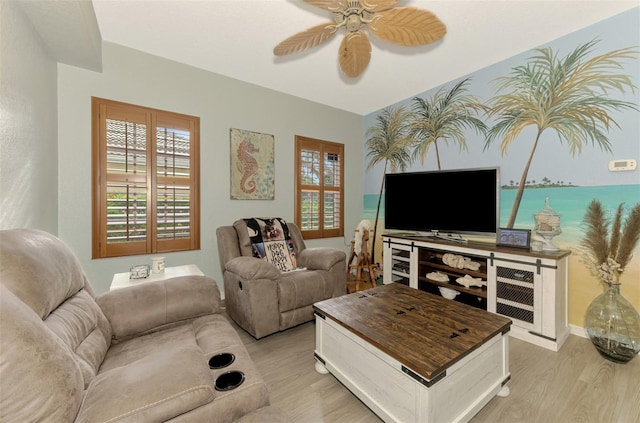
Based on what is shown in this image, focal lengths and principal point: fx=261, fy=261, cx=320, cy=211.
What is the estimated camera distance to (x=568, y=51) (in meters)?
2.33

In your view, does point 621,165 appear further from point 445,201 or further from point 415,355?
point 415,355

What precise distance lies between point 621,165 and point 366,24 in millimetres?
2292

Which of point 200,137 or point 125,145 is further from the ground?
point 200,137

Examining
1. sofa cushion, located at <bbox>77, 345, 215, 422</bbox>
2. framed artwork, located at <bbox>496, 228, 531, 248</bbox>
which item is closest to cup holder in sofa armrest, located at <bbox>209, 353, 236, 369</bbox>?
sofa cushion, located at <bbox>77, 345, 215, 422</bbox>

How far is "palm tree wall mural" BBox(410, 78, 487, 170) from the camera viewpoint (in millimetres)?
3008

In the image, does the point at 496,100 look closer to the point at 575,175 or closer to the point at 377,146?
the point at 575,175

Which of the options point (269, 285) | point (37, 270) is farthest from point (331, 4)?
point (269, 285)

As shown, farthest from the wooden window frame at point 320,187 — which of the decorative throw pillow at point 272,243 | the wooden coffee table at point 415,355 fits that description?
the wooden coffee table at point 415,355

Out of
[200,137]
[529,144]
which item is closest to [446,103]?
[529,144]

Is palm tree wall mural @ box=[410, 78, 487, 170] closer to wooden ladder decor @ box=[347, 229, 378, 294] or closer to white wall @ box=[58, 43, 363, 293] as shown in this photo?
white wall @ box=[58, 43, 363, 293]

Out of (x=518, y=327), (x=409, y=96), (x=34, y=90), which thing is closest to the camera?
(x=34, y=90)

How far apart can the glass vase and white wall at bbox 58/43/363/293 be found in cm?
284

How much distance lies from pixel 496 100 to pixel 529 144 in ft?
1.98

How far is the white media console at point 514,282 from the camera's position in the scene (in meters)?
2.09
